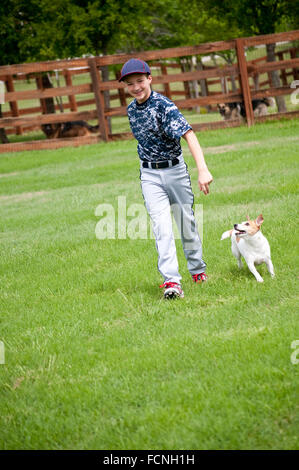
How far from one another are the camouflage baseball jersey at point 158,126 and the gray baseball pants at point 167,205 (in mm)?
157

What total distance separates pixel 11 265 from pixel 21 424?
444 cm

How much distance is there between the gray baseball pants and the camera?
19.6 ft

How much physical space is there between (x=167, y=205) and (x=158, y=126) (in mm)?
756

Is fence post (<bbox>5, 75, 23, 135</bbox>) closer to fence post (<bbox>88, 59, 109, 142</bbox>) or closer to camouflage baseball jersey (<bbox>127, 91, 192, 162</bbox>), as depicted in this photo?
fence post (<bbox>88, 59, 109, 142</bbox>)

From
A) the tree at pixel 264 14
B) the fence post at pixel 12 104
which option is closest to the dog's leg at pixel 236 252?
the tree at pixel 264 14

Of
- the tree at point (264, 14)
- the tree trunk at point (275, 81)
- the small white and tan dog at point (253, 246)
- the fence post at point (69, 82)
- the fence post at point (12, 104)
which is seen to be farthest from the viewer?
the fence post at point (69, 82)

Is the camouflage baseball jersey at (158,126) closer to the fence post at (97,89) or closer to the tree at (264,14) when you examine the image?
the fence post at (97,89)

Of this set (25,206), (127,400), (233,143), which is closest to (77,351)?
(127,400)

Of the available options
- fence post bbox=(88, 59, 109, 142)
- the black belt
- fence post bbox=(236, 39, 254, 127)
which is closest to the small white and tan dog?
the black belt

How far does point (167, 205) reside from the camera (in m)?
6.11

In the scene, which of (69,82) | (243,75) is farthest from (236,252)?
(69,82)

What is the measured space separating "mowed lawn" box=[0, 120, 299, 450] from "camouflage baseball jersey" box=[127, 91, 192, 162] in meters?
1.32

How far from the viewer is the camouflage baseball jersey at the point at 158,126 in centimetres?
572

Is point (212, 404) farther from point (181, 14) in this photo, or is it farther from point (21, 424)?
point (181, 14)
